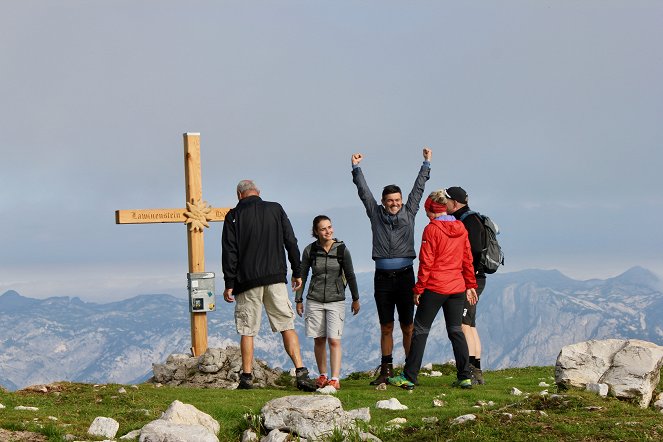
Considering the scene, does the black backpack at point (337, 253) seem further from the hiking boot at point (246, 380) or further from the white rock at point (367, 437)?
the white rock at point (367, 437)

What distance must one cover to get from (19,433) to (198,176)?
11.3m

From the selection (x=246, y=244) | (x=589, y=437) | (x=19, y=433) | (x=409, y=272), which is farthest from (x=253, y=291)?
(x=589, y=437)

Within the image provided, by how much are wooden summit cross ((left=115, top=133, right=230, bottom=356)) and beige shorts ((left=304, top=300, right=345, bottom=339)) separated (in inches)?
267

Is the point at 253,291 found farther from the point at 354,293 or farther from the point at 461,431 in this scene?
the point at 461,431

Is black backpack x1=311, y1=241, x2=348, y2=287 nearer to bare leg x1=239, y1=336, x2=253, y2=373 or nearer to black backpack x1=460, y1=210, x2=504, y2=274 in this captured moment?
bare leg x1=239, y1=336, x2=253, y2=373

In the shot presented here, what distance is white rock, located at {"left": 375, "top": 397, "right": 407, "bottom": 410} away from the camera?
12.8m

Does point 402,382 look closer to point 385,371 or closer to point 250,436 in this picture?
point 385,371

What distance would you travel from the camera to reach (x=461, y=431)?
34.4 feet

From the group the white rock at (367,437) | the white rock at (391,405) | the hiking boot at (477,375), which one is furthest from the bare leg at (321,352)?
the white rock at (367,437)

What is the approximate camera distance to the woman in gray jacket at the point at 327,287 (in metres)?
15.1

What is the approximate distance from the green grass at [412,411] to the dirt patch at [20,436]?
9cm

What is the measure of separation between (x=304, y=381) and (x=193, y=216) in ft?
24.4

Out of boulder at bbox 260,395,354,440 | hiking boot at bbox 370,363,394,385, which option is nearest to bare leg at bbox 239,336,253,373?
hiking boot at bbox 370,363,394,385

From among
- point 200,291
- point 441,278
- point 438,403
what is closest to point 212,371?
point 200,291
